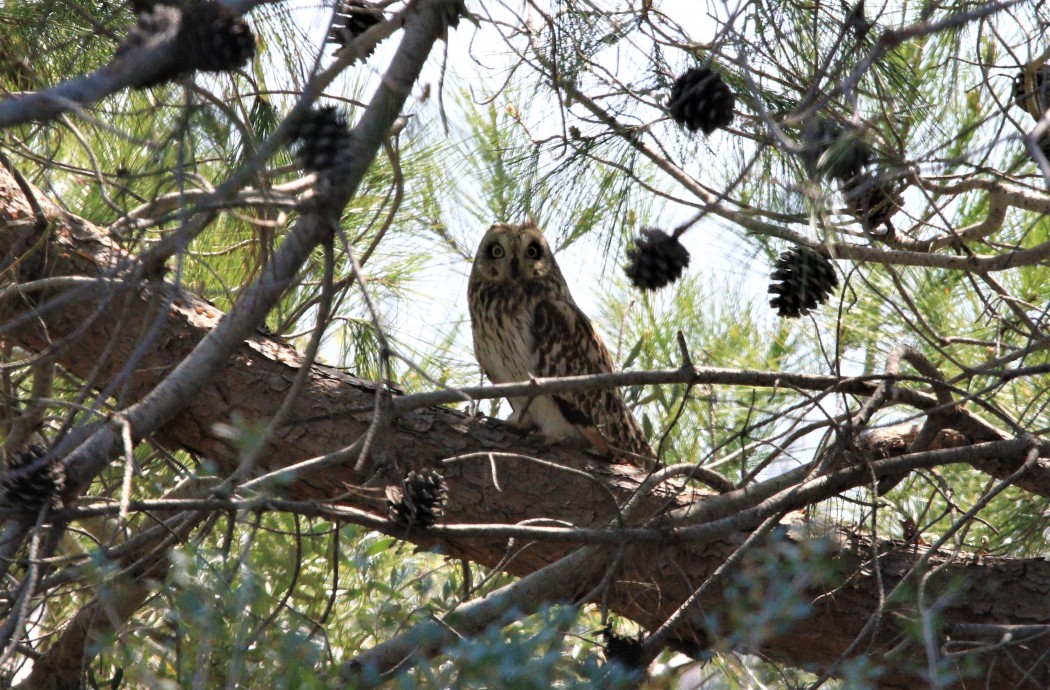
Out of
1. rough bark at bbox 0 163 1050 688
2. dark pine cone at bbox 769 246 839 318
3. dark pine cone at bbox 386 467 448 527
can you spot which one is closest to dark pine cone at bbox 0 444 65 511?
dark pine cone at bbox 386 467 448 527

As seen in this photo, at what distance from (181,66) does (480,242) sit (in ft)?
8.03

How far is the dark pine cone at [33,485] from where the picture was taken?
1568 mm

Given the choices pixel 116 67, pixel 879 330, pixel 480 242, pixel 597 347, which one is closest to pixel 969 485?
pixel 879 330

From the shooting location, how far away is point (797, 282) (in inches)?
84.9

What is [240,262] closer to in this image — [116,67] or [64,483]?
[64,483]

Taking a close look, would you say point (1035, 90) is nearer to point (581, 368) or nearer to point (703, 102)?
point (703, 102)

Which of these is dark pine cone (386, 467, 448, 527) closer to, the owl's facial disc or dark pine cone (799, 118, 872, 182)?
dark pine cone (799, 118, 872, 182)

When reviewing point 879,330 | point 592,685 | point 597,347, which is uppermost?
point 597,347

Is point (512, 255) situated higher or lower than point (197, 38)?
higher

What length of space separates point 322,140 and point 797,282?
122 centimetres

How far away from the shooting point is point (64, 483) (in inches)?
63.2

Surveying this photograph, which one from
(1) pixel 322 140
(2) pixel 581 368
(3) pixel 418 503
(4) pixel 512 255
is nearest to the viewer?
(1) pixel 322 140

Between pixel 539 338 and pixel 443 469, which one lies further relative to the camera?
pixel 539 338

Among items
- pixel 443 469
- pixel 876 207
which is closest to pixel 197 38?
pixel 876 207
